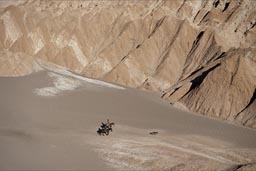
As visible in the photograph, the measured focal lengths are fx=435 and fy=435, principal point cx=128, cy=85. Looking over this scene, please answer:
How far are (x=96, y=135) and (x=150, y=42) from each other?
3606cm

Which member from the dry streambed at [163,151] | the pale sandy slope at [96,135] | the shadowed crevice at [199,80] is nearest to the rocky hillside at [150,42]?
the shadowed crevice at [199,80]

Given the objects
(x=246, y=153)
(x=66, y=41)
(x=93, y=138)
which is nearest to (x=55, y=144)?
(x=93, y=138)

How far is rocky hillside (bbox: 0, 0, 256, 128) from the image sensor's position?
1977 inches

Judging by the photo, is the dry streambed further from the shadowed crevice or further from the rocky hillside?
the shadowed crevice

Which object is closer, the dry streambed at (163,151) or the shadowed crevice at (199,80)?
the dry streambed at (163,151)

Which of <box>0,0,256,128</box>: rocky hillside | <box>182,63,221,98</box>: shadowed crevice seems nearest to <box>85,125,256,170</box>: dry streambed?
<box>0,0,256,128</box>: rocky hillside

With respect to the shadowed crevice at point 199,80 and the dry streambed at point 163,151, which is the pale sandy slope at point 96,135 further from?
the shadowed crevice at point 199,80

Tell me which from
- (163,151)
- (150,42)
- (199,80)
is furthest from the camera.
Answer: (150,42)

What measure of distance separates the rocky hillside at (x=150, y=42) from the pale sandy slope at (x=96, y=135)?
252 inches

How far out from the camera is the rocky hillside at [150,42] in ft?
165

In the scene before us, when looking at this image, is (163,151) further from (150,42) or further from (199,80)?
(150,42)

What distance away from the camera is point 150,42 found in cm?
6138

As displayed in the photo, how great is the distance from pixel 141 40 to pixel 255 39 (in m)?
15.8

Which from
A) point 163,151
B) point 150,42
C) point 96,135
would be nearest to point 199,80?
point 150,42
